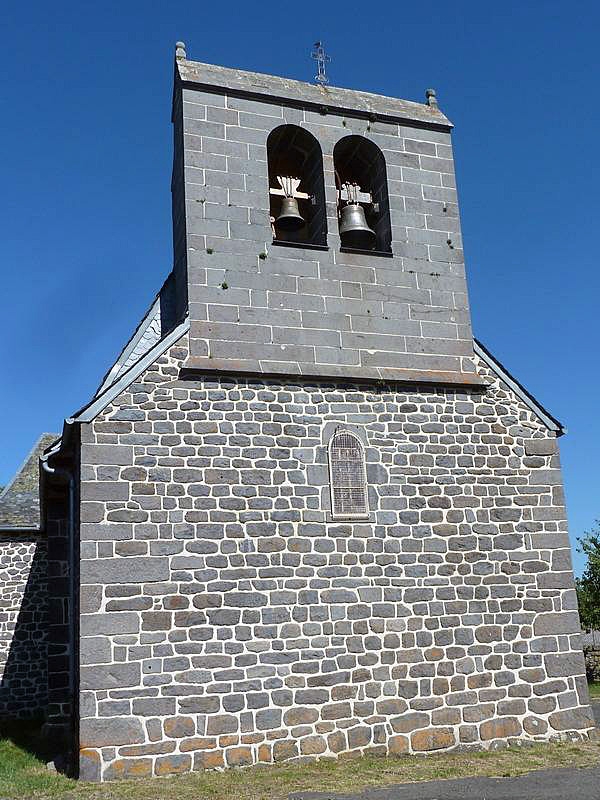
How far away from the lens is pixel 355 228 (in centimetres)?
1116

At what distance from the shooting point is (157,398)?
961 centimetres

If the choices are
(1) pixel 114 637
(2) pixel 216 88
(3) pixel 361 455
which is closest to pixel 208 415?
(3) pixel 361 455

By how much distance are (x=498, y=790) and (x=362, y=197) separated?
7.76 metres

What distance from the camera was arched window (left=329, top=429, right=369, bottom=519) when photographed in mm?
9898

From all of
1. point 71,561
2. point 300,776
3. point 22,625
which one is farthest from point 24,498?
point 300,776

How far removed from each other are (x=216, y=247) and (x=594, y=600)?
16.7 metres

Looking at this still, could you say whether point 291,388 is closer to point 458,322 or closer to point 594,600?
point 458,322

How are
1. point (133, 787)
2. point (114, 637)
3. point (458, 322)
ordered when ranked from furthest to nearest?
point (458, 322)
point (114, 637)
point (133, 787)

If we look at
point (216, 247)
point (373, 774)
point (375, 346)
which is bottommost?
point (373, 774)

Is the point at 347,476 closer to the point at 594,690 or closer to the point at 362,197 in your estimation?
the point at 362,197

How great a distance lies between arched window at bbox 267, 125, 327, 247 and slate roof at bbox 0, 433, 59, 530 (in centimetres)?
968

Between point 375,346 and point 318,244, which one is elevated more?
point 318,244

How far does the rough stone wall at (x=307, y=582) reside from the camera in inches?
345

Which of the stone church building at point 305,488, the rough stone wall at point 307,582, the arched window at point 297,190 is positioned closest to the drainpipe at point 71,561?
the stone church building at point 305,488
